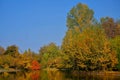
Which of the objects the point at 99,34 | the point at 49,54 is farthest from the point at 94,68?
the point at 49,54

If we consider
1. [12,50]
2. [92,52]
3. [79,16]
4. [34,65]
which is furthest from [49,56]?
[92,52]

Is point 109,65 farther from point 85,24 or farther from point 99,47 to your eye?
point 85,24

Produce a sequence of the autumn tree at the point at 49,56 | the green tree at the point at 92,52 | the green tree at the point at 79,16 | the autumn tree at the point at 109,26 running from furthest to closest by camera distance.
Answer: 1. the autumn tree at the point at 49,56
2. the autumn tree at the point at 109,26
3. the green tree at the point at 79,16
4. the green tree at the point at 92,52

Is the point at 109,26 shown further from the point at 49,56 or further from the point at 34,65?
the point at 34,65

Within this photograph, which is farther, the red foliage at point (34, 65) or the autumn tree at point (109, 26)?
the autumn tree at point (109, 26)

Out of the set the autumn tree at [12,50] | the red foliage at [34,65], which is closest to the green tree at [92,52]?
the red foliage at [34,65]

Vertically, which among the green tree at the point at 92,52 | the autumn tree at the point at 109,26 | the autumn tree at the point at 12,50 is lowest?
the green tree at the point at 92,52

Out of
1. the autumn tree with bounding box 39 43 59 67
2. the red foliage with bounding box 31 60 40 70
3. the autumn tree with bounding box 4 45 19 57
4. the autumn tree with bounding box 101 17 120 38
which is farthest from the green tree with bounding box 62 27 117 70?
the autumn tree with bounding box 4 45 19 57

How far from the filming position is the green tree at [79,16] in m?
76.3

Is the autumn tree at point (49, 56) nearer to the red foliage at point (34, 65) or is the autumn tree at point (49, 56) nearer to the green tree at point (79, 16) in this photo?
the red foliage at point (34, 65)

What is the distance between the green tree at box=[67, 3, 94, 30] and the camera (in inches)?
3002

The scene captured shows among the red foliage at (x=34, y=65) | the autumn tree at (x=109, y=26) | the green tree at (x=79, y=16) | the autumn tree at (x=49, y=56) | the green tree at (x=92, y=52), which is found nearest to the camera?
the green tree at (x=92, y=52)

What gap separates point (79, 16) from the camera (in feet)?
253

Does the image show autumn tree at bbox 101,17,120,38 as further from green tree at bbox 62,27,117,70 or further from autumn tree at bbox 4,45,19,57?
green tree at bbox 62,27,117,70
